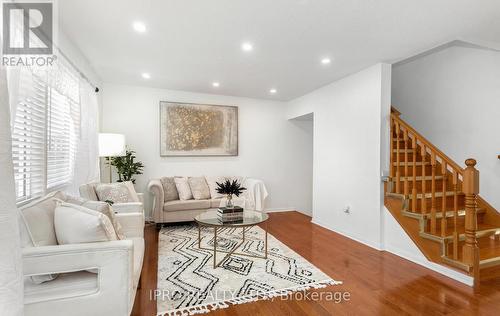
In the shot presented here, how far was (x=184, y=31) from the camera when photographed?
8.61ft

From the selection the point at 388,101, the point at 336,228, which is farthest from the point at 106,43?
the point at 336,228

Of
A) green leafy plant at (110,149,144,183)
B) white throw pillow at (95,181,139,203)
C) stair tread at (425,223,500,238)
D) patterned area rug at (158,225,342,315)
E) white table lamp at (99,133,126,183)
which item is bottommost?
patterned area rug at (158,225,342,315)

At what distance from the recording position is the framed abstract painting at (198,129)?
192 inches

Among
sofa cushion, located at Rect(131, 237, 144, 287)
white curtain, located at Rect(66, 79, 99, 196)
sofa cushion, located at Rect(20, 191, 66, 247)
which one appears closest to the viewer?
sofa cushion, located at Rect(20, 191, 66, 247)

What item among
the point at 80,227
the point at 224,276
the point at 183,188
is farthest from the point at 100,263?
the point at 183,188

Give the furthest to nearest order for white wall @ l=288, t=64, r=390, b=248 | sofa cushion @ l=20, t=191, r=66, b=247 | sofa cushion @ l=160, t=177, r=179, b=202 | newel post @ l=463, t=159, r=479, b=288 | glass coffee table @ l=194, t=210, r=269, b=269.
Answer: sofa cushion @ l=160, t=177, r=179, b=202, white wall @ l=288, t=64, r=390, b=248, glass coffee table @ l=194, t=210, r=269, b=269, newel post @ l=463, t=159, r=479, b=288, sofa cushion @ l=20, t=191, r=66, b=247

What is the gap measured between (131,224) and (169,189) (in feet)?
6.51

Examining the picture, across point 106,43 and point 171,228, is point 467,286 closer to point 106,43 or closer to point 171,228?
point 171,228

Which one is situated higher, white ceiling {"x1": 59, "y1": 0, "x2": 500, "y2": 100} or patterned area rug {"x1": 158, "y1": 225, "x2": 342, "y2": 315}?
white ceiling {"x1": 59, "y1": 0, "x2": 500, "y2": 100}

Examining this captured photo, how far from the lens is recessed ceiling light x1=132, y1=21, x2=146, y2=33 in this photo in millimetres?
2471

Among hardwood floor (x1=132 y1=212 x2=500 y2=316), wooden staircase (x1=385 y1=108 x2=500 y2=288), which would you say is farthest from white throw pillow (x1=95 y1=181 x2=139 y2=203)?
wooden staircase (x1=385 y1=108 x2=500 y2=288)

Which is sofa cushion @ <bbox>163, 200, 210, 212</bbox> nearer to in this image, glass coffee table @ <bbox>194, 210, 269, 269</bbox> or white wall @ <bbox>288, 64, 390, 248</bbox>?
glass coffee table @ <bbox>194, 210, 269, 269</bbox>

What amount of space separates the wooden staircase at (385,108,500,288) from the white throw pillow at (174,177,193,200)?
3098 mm

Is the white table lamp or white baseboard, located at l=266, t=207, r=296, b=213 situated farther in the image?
white baseboard, located at l=266, t=207, r=296, b=213
